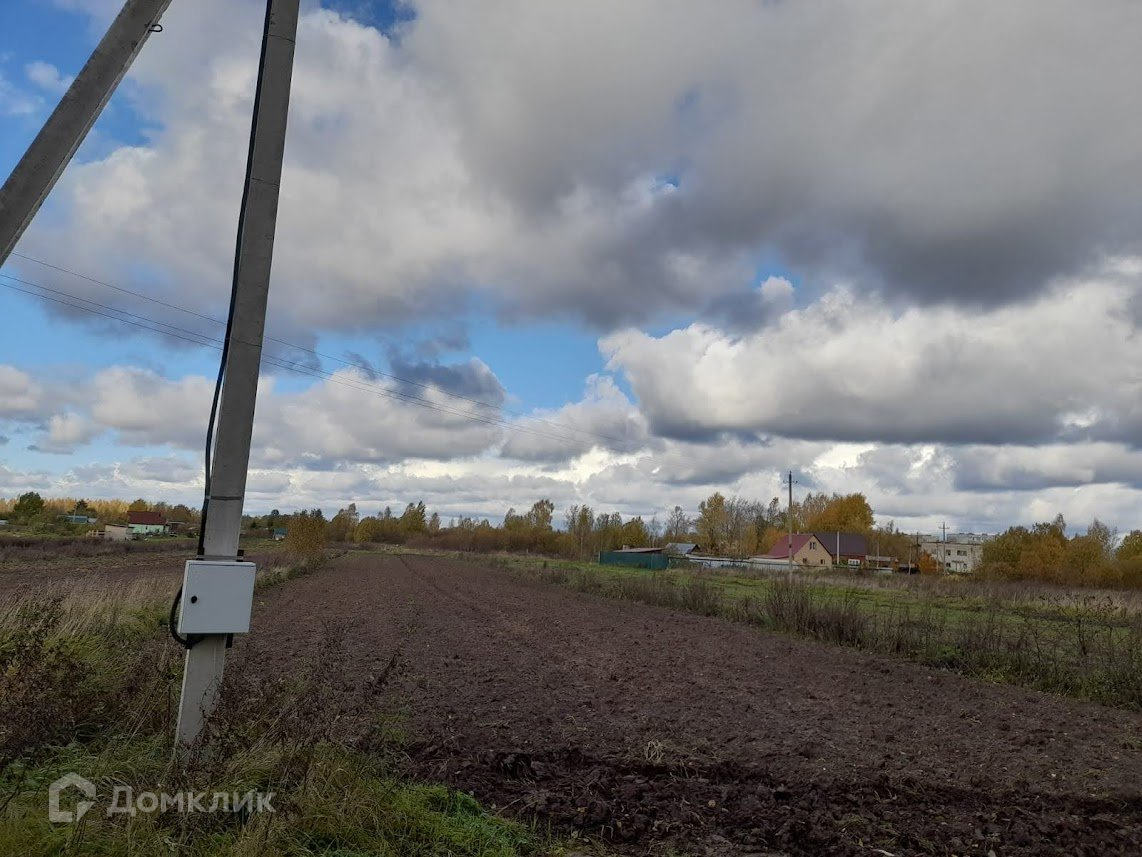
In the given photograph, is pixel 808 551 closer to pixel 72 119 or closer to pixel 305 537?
pixel 305 537

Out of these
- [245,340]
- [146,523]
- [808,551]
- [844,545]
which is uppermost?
[245,340]

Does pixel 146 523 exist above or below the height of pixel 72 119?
Result: below

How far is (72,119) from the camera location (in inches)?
170

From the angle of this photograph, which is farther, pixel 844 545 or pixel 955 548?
pixel 955 548

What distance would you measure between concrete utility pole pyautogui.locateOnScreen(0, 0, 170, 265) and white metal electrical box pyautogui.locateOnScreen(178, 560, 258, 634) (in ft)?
7.05

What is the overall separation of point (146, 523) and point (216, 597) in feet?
400

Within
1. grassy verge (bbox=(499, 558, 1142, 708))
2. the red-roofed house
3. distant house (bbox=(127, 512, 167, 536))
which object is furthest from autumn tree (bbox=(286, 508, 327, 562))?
distant house (bbox=(127, 512, 167, 536))

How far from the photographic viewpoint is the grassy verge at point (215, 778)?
344cm

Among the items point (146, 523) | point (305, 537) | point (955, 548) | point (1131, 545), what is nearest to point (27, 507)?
point (146, 523)

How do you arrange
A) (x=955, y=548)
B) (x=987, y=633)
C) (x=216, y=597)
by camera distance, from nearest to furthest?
(x=216, y=597) → (x=987, y=633) → (x=955, y=548)

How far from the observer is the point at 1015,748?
7.43 m

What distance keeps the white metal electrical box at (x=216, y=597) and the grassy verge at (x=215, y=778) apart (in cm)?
51

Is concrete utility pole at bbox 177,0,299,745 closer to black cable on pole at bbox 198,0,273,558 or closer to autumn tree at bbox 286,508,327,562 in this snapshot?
black cable on pole at bbox 198,0,273,558

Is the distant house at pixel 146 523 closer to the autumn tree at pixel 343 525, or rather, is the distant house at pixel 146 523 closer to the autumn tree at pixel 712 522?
the autumn tree at pixel 343 525
